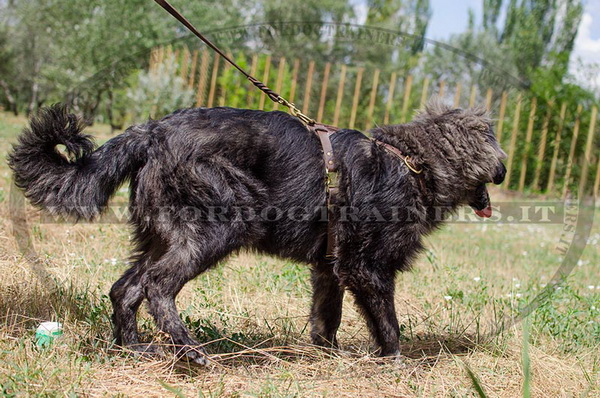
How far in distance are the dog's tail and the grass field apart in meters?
0.75

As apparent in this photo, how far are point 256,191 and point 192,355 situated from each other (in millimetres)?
963

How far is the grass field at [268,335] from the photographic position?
249 cm

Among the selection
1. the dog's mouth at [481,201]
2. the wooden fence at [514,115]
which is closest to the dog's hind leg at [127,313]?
the dog's mouth at [481,201]

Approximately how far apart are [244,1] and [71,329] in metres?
26.9

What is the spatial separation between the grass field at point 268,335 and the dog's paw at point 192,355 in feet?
0.17

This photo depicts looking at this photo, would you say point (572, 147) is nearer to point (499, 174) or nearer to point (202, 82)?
point (202, 82)

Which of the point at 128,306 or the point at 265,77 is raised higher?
the point at 265,77

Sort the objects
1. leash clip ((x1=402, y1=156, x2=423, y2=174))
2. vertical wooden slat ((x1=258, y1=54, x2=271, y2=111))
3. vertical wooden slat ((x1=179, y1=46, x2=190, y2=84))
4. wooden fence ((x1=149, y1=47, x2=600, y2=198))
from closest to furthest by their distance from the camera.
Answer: leash clip ((x1=402, y1=156, x2=423, y2=174)), vertical wooden slat ((x1=258, y1=54, x2=271, y2=111)), wooden fence ((x1=149, y1=47, x2=600, y2=198)), vertical wooden slat ((x1=179, y1=46, x2=190, y2=84))

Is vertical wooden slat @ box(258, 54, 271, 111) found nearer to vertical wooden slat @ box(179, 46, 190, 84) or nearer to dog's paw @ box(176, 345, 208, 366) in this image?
vertical wooden slat @ box(179, 46, 190, 84)

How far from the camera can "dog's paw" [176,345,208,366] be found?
2.66 metres

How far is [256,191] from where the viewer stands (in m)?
2.87

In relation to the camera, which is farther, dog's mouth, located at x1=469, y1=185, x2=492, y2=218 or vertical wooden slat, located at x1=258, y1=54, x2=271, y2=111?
vertical wooden slat, located at x1=258, y1=54, x2=271, y2=111

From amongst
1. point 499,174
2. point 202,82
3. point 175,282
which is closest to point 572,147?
point 202,82

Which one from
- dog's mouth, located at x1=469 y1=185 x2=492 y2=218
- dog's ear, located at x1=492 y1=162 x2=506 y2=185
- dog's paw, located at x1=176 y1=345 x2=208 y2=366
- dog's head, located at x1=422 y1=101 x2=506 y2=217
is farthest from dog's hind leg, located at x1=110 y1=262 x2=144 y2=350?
dog's ear, located at x1=492 y1=162 x2=506 y2=185
